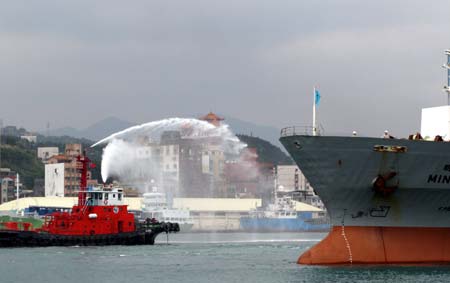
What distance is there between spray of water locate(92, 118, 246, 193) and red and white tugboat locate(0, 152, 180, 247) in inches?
73.7

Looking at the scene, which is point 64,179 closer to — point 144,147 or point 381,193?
point 144,147

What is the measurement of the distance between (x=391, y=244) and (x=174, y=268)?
39.3ft

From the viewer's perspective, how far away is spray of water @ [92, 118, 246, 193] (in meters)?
73.0

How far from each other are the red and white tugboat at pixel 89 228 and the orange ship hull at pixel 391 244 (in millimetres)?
30475

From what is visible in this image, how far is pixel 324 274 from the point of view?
3638 cm

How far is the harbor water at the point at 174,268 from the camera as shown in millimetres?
36188

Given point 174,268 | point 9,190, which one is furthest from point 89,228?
point 9,190

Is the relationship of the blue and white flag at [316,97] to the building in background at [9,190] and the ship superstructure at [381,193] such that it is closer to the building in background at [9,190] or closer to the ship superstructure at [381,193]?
the ship superstructure at [381,193]

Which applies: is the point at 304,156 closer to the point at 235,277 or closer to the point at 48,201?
the point at 235,277

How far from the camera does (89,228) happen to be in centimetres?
6575

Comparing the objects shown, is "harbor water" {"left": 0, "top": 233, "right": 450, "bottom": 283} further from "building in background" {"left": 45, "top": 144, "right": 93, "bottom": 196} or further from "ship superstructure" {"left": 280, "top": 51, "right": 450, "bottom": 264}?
"building in background" {"left": 45, "top": 144, "right": 93, "bottom": 196}

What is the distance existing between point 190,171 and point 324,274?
9036cm

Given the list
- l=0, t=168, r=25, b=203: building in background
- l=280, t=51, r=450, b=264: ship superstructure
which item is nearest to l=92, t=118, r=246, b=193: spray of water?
l=280, t=51, r=450, b=264: ship superstructure

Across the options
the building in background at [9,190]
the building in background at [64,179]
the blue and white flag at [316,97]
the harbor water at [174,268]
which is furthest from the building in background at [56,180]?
the blue and white flag at [316,97]
